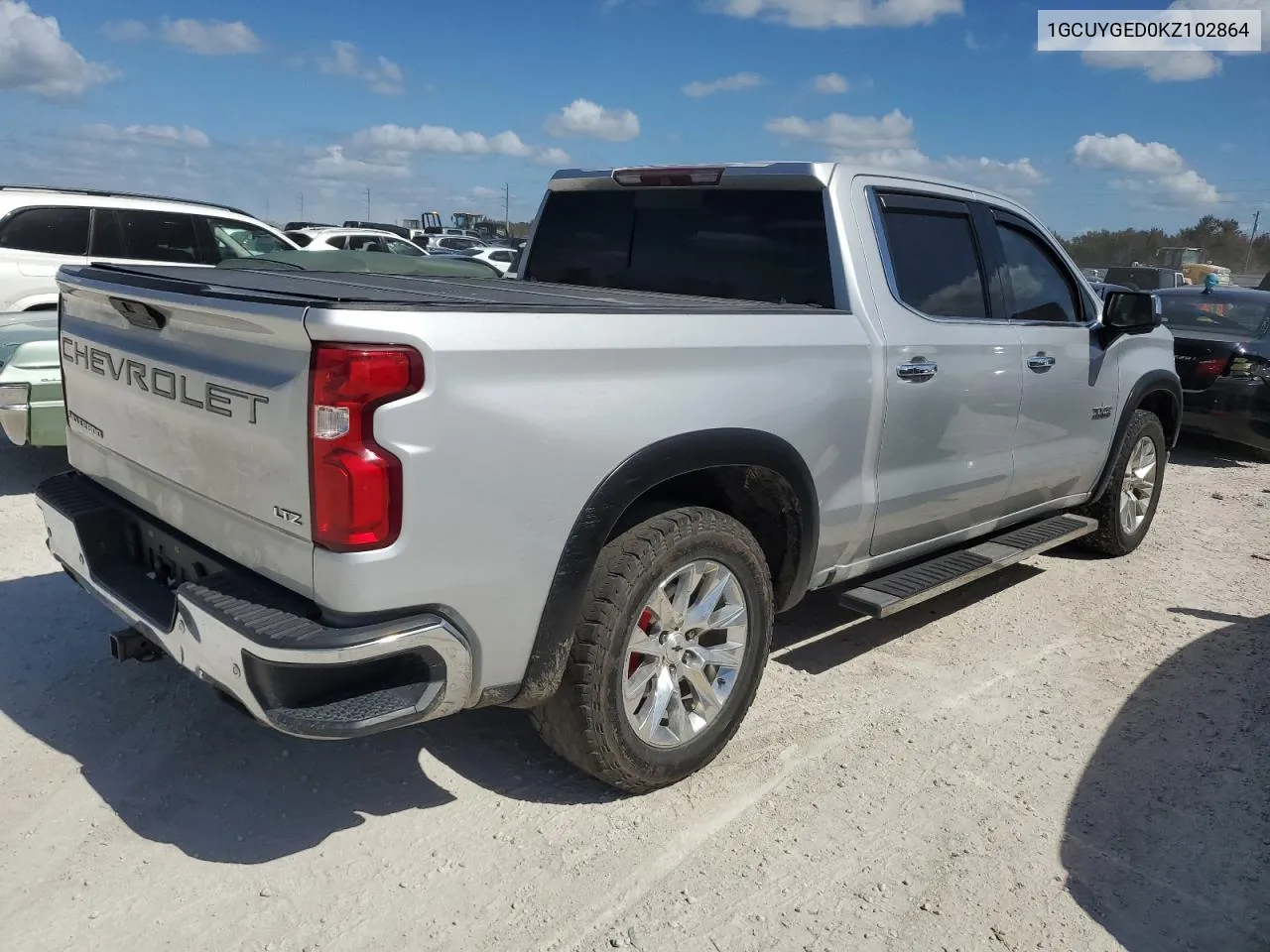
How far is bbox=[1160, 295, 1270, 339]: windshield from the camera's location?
9328 mm

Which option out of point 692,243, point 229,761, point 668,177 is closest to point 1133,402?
point 692,243

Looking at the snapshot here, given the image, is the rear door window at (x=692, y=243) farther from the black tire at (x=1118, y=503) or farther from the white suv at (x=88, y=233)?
the white suv at (x=88, y=233)

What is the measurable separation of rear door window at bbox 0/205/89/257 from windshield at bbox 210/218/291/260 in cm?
112

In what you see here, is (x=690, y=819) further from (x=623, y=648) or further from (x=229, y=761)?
(x=229, y=761)

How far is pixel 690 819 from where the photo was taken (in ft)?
10.0

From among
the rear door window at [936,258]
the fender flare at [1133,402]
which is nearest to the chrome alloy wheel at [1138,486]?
the fender flare at [1133,402]

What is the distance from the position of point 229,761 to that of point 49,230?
6347 mm

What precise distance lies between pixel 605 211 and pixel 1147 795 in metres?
3.08

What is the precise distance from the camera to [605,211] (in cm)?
447

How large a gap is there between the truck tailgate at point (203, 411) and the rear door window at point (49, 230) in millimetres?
5393

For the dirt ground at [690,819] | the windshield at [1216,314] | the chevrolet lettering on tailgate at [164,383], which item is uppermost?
the windshield at [1216,314]

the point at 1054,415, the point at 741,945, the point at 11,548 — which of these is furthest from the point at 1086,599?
the point at 11,548

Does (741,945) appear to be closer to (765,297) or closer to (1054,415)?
(765,297)

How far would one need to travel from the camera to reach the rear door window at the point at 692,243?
3.74 meters
